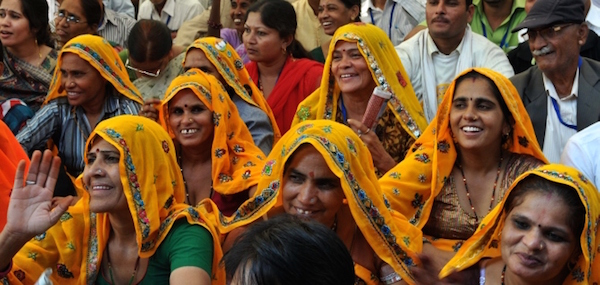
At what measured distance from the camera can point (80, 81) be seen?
5.09 meters

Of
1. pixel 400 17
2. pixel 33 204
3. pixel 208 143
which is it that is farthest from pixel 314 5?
pixel 33 204

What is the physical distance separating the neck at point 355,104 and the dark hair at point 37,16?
212 cm

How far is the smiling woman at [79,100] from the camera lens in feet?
16.4

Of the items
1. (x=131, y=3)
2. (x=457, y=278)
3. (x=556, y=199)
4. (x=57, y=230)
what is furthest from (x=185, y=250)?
(x=131, y=3)

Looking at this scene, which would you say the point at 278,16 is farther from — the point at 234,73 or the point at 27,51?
the point at 27,51

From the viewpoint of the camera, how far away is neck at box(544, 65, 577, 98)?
183 inches

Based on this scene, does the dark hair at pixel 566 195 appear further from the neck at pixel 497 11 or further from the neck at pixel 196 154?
the neck at pixel 497 11

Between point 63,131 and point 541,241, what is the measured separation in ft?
9.57

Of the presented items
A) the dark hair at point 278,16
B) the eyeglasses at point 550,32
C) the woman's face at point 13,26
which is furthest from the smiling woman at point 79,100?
the eyeglasses at point 550,32

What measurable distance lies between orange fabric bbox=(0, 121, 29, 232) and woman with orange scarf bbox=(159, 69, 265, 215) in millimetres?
782

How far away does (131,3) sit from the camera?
309 inches

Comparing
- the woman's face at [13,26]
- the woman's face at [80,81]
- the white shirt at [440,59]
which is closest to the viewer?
the woman's face at [80,81]

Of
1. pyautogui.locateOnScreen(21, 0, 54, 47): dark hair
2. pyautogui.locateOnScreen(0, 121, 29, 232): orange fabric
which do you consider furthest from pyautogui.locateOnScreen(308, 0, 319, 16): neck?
pyautogui.locateOnScreen(0, 121, 29, 232): orange fabric

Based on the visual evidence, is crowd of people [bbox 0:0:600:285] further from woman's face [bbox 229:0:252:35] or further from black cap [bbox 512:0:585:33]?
woman's face [bbox 229:0:252:35]
